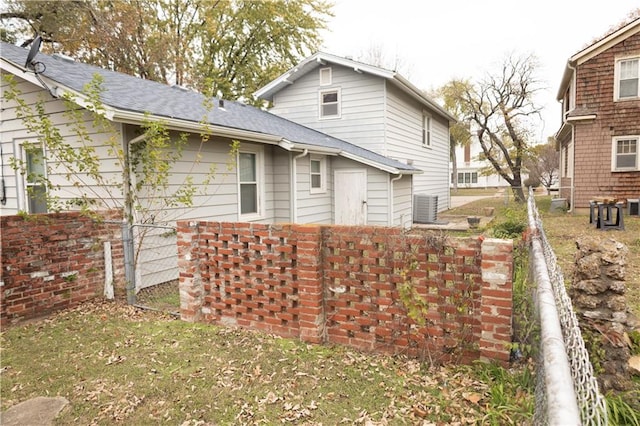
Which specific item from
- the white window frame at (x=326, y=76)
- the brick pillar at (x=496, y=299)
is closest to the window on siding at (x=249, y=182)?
the white window frame at (x=326, y=76)

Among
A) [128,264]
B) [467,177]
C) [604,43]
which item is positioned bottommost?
[128,264]

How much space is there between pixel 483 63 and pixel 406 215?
15.1 metres

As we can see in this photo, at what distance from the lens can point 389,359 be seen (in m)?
3.51

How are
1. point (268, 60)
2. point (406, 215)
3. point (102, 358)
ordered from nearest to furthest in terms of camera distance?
point (102, 358), point (406, 215), point (268, 60)

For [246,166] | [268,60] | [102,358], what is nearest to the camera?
[102,358]

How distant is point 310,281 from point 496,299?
1.72 meters

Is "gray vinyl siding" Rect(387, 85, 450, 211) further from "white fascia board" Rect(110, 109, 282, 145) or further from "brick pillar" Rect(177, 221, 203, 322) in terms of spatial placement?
"brick pillar" Rect(177, 221, 203, 322)

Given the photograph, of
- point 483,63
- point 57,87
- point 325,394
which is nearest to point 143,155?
point 57,87

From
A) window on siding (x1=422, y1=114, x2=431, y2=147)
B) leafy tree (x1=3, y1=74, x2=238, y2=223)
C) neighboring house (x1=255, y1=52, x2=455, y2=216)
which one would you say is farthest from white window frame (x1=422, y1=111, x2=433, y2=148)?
leafy tree (x1=3, y1=74, x2=238, y2=223)

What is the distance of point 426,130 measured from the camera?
704 inches

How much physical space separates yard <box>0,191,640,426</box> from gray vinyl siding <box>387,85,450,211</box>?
35.4 feet

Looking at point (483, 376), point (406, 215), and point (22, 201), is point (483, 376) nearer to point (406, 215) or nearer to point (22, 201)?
point (22, 201)

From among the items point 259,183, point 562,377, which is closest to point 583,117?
point 259,183

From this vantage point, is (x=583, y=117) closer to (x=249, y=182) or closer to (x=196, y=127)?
(x=249, y=182)
